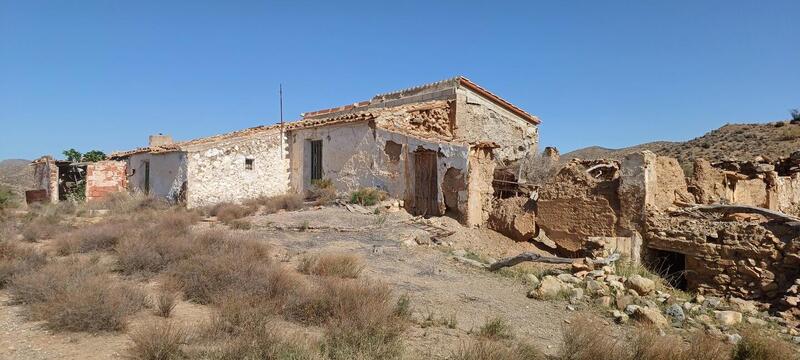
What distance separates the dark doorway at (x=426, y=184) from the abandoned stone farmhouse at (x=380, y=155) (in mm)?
28

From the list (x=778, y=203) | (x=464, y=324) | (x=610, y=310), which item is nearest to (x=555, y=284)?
(x=610, y=310)

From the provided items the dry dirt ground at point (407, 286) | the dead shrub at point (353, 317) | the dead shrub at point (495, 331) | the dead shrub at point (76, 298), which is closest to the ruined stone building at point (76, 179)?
the dry dirt ground at point (407, 286)

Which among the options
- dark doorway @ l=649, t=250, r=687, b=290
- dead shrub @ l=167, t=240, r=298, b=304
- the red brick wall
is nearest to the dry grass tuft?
dead shrub @ l=167, t=240, r=298, b=304

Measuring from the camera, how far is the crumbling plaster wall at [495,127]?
55.7 feet

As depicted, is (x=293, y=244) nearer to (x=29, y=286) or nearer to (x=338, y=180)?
(x=29, y=286)

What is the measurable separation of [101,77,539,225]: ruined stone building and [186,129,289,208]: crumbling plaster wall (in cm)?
4

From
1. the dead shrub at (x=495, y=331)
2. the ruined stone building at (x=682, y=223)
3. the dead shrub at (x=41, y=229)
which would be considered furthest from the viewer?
the dead shrub at (x=41, y=229)

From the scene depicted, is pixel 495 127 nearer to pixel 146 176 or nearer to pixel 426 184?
pixel 426 184

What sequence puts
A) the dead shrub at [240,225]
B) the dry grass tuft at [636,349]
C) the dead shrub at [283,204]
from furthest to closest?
the dead shrub at [283,204] < the dead shrub at [240,225] < the dry grass tuft at [636,349]

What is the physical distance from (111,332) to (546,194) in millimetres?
9180

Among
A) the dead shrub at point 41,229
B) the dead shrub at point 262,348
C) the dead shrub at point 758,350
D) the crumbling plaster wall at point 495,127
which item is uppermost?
the crumbling plaster wall at point 495,127

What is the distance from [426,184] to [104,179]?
625 inches

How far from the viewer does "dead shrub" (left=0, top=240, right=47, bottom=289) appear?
7090 mm

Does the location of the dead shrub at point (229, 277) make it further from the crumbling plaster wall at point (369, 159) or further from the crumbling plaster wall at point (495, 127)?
the crumbling plaster wall at point (495, 127)
